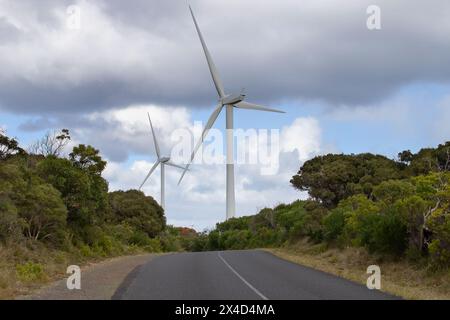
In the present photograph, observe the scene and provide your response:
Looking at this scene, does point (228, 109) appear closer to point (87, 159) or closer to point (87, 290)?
point (87, 159)

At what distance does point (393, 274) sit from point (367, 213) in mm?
5310

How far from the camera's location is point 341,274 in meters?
23.4

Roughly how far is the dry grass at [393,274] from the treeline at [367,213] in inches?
19.7

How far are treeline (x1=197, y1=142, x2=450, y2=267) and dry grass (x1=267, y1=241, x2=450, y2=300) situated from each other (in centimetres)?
50

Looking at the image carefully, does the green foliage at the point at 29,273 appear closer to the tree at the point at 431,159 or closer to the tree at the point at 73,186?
the tree at the point at 73,186

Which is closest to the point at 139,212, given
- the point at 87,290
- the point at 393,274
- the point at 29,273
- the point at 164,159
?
the point at 164,159

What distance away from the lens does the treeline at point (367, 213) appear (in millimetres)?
24500

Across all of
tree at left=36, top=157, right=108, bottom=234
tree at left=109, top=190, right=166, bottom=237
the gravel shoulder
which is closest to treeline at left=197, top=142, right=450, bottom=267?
tree at left=109, top=190, right=166, bottom=237

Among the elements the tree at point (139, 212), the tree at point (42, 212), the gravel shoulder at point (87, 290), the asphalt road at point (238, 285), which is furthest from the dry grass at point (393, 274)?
the tree at point (139, 212)

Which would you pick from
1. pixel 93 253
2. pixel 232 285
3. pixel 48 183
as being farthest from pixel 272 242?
pixel 232 285
